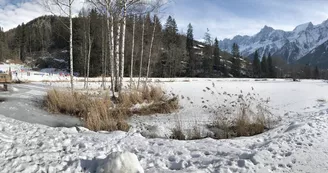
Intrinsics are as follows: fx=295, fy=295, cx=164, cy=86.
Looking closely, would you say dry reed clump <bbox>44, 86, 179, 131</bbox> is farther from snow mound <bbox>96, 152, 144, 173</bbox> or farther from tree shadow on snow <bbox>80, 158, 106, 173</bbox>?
snow mound <bbox>96, 152, 144, 173</bbox>

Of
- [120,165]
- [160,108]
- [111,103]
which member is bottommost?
[160,108]

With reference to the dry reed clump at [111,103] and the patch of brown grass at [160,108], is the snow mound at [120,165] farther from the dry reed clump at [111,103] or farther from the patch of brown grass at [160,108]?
the patch of brown grass at [160,108]

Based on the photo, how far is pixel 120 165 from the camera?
4105mm

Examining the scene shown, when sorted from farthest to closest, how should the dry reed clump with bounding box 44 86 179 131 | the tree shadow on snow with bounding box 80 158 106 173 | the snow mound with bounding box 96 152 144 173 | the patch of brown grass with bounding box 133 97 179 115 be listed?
the patch of brown grass with bounding box 133 97 179 115
the dry reed clump with bounding box 44 86 179 131
the tree shadow on snow with bounding box 80 158 106 173
the snow mound with bounding box 96 152 144 173

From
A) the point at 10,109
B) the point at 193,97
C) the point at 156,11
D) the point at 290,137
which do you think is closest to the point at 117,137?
the point at 290,137

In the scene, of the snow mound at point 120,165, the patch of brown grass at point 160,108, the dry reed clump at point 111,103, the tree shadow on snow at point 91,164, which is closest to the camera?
the snow mound at point 120,165

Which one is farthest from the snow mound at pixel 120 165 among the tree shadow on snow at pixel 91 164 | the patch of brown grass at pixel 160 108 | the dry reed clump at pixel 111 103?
the patch of brown grass at pixel 160 108

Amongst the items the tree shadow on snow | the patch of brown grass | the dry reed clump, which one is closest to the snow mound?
the tree shadow on snow

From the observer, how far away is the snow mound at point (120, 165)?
13.4ft

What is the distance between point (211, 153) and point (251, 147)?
0.99 metres

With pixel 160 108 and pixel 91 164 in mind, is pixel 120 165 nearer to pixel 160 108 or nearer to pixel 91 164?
pixel 91 164

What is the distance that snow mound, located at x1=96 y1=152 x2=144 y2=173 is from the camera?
4.08 meters

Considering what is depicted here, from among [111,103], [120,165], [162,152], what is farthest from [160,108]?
[120,165]

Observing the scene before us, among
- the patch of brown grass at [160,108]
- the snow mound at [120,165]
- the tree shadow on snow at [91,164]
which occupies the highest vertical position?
the snow mound at [120,165]
